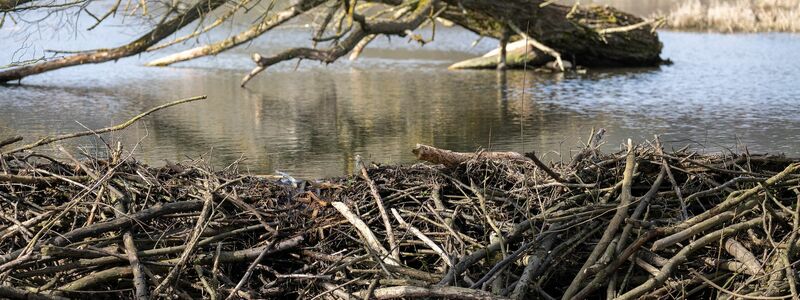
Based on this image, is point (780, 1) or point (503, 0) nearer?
point (503, 0)

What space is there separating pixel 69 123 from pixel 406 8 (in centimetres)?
643

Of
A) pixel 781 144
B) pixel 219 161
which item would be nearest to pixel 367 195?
pixel 219 161

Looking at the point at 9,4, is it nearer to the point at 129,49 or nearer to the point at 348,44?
the point at 129,49

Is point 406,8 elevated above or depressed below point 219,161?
above

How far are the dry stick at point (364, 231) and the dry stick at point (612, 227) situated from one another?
0.78m

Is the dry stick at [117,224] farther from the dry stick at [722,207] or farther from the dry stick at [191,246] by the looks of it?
the dry stick at [722,207]

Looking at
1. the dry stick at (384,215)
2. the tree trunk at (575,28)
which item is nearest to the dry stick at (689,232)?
Result: the dry stick at (384,215)

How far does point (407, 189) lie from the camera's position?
4.85 m

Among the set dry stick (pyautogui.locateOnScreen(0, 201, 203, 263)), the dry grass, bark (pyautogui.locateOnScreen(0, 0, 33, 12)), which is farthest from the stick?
the dry grass

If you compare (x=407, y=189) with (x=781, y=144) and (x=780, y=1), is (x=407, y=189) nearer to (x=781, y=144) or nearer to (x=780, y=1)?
(x=781, y=144)

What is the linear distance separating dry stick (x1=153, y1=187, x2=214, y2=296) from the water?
7.09 ft

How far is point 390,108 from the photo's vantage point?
12555 mm

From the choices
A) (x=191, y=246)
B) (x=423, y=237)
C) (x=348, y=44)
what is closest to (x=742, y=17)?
(x=348, y=44)

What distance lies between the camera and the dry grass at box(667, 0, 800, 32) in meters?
27.6
